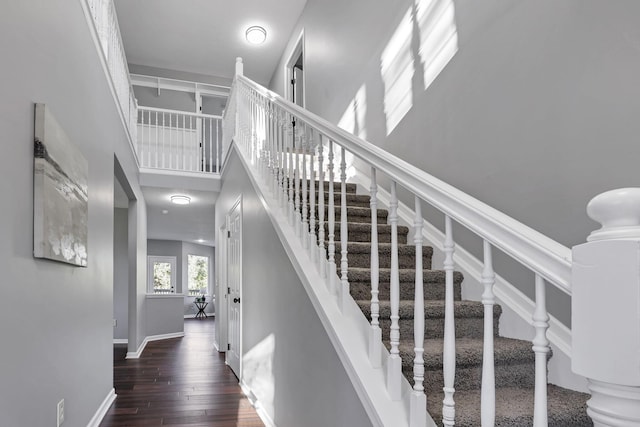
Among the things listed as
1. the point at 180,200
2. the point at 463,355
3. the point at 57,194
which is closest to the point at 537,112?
the point at 463,355

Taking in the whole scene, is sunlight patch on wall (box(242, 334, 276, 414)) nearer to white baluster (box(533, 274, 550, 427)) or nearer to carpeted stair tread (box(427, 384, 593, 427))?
carpeted stair tread (box(427, 384, 593, 427))

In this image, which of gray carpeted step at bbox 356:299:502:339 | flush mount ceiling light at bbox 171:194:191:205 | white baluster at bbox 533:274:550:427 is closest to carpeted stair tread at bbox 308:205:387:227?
gray carpeted step at bbox 356:299:502:339

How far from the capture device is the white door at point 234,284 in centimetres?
490

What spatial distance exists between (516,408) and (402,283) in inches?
41.8

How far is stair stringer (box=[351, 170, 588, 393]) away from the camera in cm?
206

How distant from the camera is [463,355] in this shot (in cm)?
197

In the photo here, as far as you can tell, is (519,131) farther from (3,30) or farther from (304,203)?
(3,30)

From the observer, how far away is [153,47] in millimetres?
8062

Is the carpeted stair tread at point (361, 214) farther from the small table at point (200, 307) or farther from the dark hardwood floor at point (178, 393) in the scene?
the small table at point (200, 307)

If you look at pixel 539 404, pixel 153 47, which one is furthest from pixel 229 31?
pixel 539 404

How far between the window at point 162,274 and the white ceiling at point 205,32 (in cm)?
691

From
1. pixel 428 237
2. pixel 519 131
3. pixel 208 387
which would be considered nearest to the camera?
pixel 519 131

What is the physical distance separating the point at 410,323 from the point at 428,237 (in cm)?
96

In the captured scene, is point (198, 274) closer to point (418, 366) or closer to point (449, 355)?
point (418, 366)
